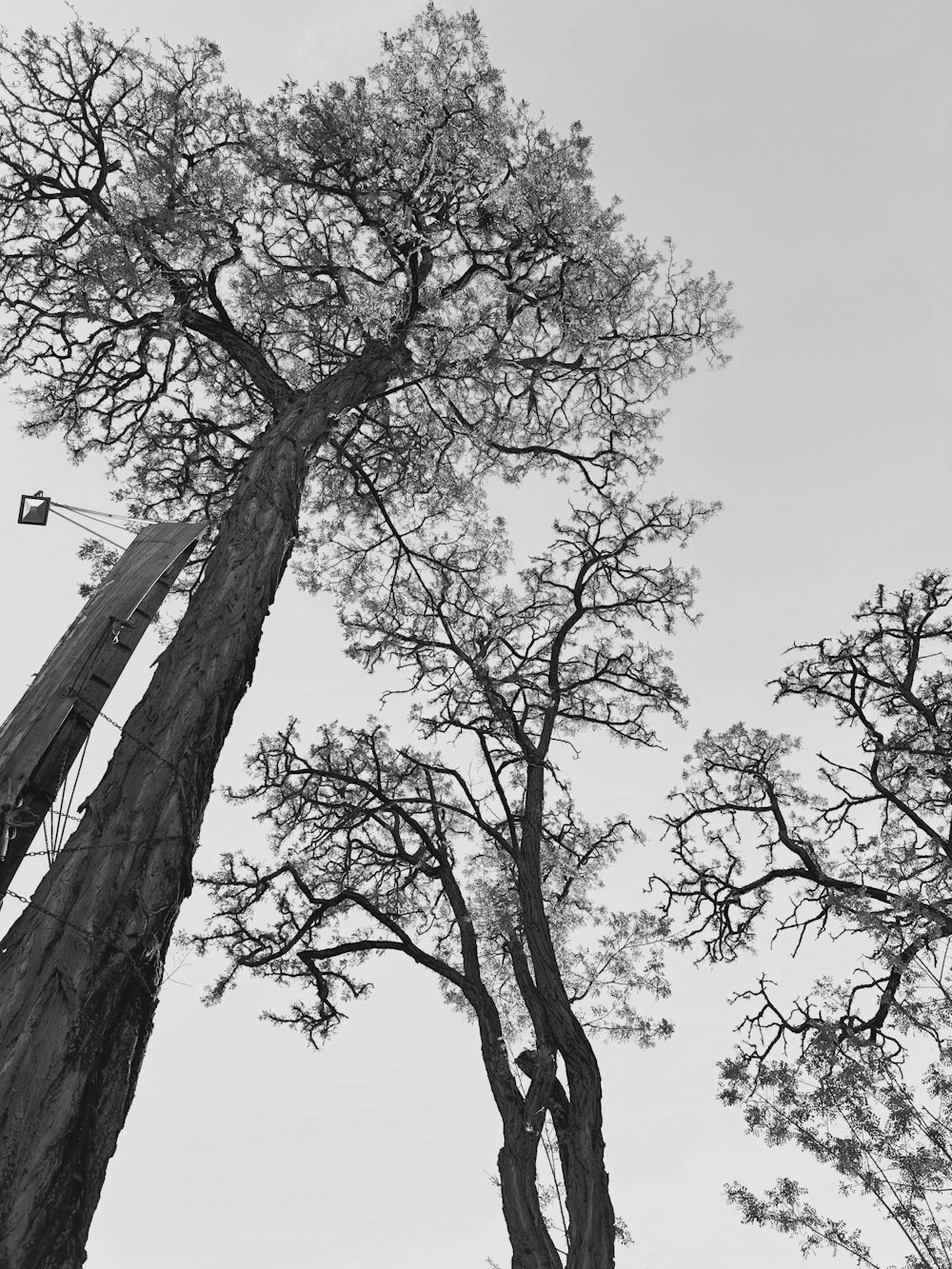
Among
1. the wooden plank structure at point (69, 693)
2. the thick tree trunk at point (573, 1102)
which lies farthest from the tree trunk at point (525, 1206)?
the wooden plank structure at point (69, 693)

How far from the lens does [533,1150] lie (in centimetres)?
700

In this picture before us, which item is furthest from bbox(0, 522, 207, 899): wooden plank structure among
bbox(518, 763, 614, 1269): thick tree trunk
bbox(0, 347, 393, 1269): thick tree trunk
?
bbox(518, 763, 614, 1269): thick tree trunk

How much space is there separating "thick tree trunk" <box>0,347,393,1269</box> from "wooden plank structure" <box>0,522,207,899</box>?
0.22 m

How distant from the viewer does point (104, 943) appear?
10.2 feet

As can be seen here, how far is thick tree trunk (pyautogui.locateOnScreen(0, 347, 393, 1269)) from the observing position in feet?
8.25

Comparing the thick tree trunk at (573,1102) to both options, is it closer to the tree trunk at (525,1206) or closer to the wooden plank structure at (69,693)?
the tree trunk at (525,1206)

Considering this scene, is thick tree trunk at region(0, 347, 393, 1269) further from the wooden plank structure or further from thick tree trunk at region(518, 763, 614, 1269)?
thick tree trunk at region(518, 763, 614, 1269)

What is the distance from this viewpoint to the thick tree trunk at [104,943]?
8.25 ft

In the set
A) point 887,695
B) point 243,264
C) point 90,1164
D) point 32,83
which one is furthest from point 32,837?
point 887,695

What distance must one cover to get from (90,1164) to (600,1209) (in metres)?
5.24

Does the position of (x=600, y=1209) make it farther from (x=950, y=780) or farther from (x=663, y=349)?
(x=663, y=349)

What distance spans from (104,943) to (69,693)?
1.16m

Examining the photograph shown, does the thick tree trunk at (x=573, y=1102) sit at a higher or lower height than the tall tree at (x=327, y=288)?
lower

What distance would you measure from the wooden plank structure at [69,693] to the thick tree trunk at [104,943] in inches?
8.7
